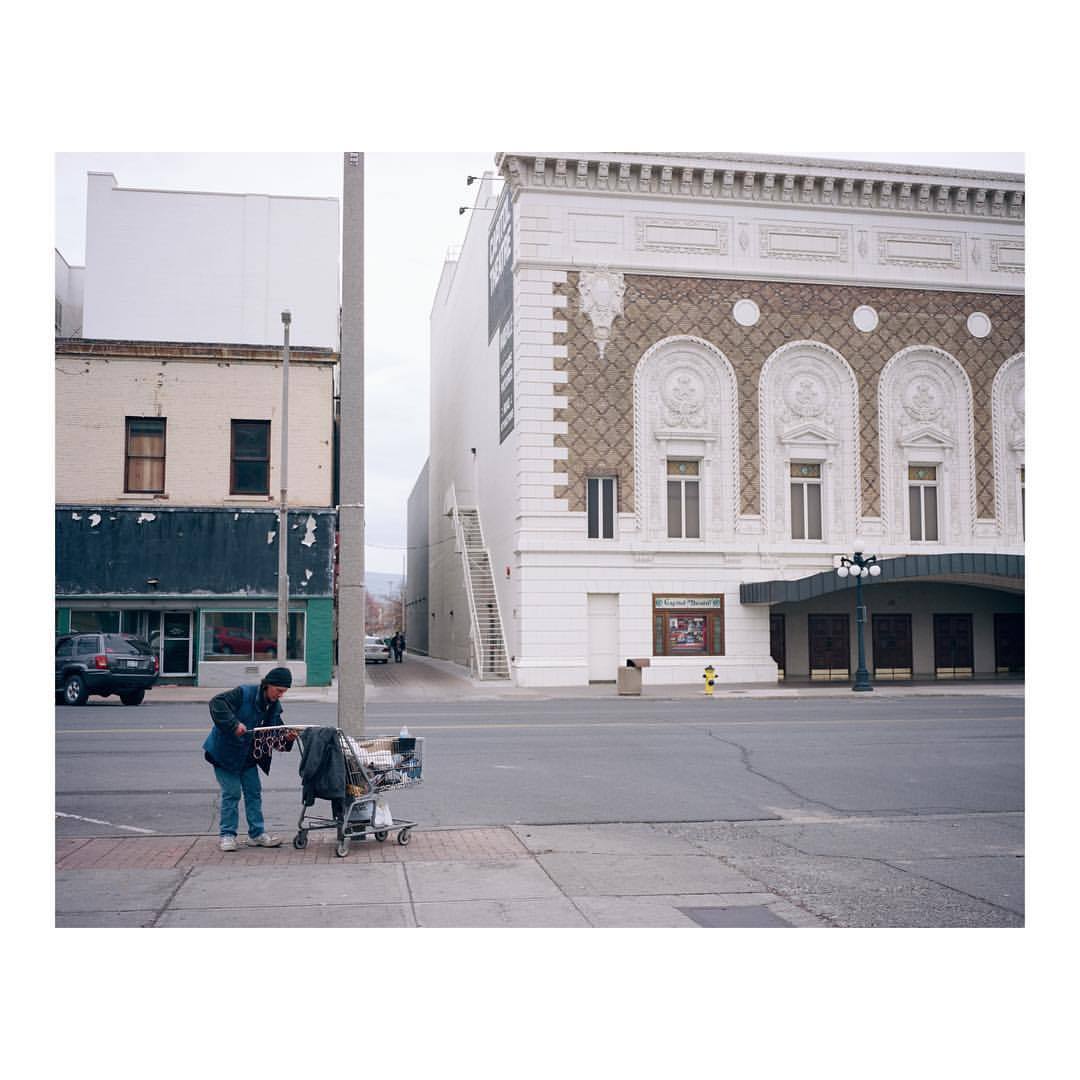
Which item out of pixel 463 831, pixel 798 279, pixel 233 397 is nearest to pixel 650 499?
pixel 798 279

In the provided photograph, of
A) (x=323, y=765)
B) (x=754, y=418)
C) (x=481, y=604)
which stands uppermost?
(x=754, y=418)

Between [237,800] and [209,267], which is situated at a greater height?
[209,267]

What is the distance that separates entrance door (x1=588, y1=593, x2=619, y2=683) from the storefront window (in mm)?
1168

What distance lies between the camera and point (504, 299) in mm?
35469

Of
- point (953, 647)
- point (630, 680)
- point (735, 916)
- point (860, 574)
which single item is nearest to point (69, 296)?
point (630, 680)

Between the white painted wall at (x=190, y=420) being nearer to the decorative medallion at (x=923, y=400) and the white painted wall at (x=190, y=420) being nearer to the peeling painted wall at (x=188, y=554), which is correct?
the peeling painted wall at (x=188, y=554)

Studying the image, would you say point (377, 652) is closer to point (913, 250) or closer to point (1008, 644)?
point (1008, 644)

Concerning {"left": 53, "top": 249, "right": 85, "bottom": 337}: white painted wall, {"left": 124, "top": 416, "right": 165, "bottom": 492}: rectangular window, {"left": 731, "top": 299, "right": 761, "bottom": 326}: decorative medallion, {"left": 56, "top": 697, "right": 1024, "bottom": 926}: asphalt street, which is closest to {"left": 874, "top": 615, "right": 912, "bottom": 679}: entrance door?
{"left": 731, "top": 299, "right": 761, "bottom": 326}: decorative medallion

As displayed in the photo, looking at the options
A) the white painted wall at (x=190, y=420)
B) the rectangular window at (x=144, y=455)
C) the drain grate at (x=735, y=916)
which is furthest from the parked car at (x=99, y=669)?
Answer: the drain grate at (x=735, y=916)

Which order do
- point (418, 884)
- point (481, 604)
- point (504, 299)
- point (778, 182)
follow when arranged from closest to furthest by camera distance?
1. point (418, 884)
2. point (778, 182)
3. point (504, 299)
4. point (481, 604)

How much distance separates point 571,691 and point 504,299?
13.1m

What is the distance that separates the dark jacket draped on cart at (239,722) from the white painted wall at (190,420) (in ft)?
59.2

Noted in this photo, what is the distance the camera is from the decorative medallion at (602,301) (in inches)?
1300

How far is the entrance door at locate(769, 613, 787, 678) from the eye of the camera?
34.6 metres
